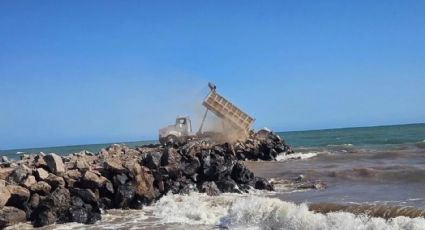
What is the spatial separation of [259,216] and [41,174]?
662 cm

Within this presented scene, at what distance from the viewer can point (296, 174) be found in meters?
23.0

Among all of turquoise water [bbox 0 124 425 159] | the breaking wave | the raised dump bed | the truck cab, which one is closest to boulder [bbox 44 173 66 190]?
the breaking wave

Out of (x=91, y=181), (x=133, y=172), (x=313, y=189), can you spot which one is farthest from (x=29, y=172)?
(x=313, y=189)

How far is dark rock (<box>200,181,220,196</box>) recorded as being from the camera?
17237 millimetres

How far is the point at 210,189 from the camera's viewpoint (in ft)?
57.2

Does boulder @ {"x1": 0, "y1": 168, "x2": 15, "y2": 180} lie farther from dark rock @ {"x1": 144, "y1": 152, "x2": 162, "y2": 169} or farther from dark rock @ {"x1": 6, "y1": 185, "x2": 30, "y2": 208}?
dark rock @ {"x1": 144, "y1": 152, "x2": 162, "y2": 169}

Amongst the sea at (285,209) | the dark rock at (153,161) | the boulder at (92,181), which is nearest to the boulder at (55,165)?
the boulder at (92,181)

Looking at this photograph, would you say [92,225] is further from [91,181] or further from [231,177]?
[231,177]

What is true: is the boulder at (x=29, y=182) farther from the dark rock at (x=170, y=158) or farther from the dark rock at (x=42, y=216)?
the dark rock at (x=170, y=158)

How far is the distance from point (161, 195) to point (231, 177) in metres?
3.03

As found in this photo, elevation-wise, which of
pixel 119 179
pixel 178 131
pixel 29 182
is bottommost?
pixel 119 179

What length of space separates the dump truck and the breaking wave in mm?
15034

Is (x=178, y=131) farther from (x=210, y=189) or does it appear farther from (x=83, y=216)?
(x=83, y=216)

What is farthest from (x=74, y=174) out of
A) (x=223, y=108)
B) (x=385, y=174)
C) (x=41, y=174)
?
(x=223, y=108)
